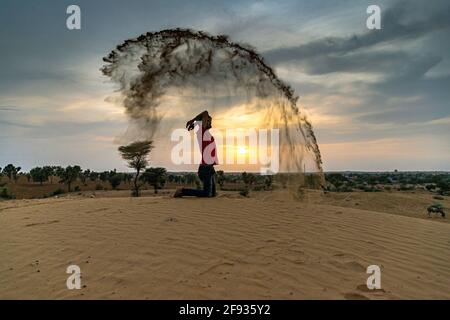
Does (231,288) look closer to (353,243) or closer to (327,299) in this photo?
(327,299)

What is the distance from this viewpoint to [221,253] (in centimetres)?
687

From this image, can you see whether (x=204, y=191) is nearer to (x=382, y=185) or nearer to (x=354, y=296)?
(x=354, y=296)

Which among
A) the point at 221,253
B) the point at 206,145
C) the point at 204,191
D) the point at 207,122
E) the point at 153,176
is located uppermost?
the point at 207,122

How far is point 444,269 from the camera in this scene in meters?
6.91

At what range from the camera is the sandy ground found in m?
5.61

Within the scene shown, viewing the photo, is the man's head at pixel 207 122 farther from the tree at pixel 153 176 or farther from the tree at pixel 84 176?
the tree at pixel 84 176

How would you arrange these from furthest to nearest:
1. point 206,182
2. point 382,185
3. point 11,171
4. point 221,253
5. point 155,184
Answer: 1. point 11,171
2. point 382,185
3. point 155,184
4. point 206,182
5. point 221,253

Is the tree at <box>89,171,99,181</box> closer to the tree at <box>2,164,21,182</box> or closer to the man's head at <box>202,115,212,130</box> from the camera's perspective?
the tree at <box>2,164,21,182</box>

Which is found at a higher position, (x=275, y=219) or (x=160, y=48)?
(x=160, y=48)

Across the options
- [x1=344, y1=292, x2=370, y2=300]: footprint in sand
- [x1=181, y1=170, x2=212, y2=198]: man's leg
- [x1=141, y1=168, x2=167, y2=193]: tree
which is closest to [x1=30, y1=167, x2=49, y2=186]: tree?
[x1=141, y1=168, x2=167, y2=193]: tree

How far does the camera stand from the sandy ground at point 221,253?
5613 mm

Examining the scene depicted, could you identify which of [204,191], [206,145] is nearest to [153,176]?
[204,191]
